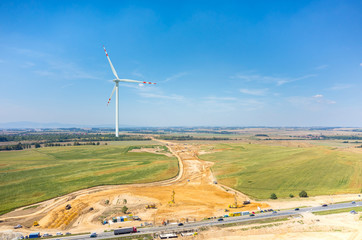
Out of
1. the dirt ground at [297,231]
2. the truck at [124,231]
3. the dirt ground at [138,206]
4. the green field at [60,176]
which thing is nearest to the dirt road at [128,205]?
the dirt ground at [138,206]

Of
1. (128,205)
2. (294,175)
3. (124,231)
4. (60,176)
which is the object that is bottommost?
(128,205)

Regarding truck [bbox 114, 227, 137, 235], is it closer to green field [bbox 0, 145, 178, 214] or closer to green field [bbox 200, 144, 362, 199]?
green field [bbox 0, 145, 178, 214]

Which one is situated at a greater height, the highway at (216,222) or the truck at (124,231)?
the truck at (124,231)

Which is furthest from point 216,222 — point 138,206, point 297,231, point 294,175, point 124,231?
point 294,175

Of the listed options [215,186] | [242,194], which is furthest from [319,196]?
[215,186]

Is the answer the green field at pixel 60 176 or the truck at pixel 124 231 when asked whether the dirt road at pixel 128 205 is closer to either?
the green field at pixel 60 176

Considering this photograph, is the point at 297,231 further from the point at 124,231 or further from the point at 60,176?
the point at 60,176

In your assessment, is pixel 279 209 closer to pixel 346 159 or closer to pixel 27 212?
pixel 27 212

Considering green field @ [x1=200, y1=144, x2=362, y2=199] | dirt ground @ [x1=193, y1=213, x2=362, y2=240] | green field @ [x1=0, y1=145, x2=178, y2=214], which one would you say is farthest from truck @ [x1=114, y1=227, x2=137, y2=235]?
green field @ [x1=200, y1=144, x2=362, y2=199]
